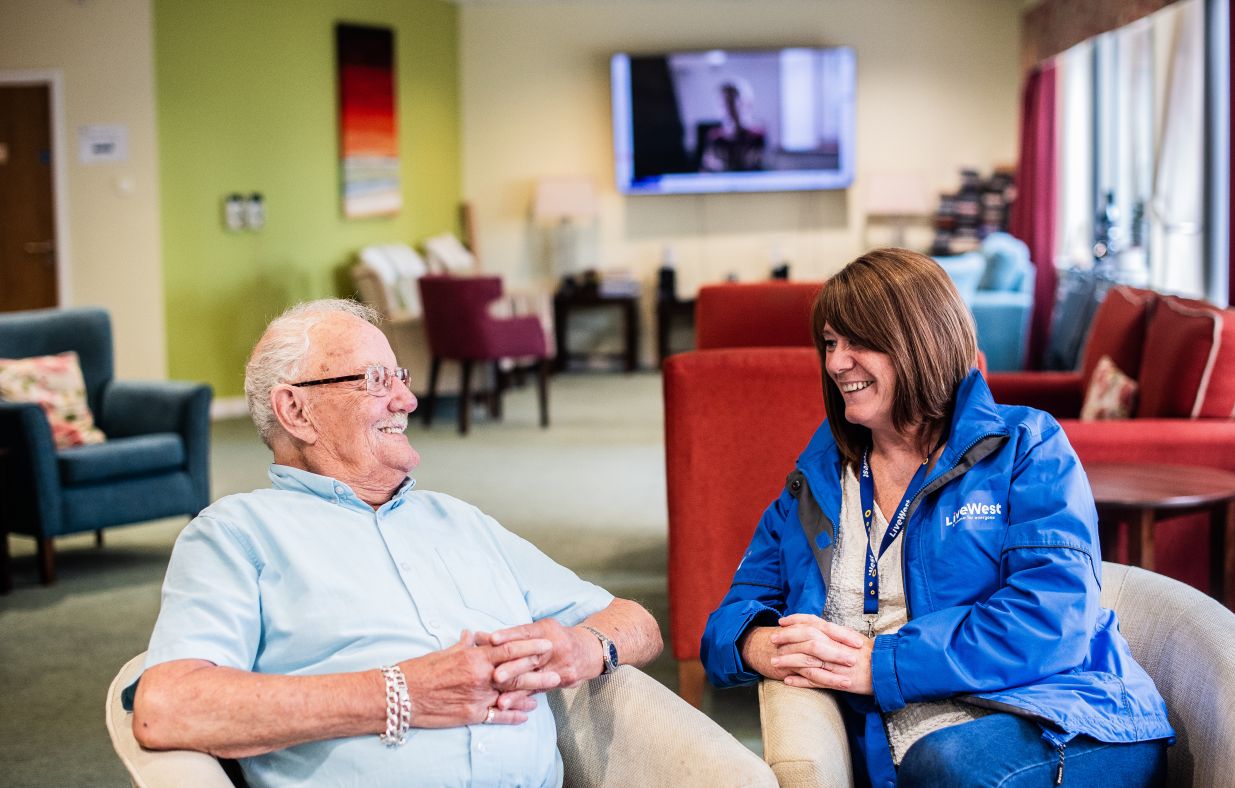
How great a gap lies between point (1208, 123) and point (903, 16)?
14.9 feet

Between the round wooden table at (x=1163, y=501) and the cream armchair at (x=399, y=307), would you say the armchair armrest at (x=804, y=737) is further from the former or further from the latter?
the cream armchair at (x=399, y=307)

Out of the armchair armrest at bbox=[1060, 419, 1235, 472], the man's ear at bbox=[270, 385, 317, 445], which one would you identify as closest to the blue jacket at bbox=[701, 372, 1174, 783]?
the man's ear at bbox=[270, 385, 317, 445]

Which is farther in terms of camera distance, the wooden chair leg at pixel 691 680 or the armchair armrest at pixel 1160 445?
the armchair armrest at pixel 1160 445

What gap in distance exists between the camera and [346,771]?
1.60 m

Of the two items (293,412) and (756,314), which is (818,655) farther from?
(756,314)

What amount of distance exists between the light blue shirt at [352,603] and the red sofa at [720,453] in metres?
1.21

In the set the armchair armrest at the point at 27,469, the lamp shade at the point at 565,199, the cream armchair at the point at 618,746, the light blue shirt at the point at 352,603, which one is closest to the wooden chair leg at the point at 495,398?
the lamp shade at the point at 565,199

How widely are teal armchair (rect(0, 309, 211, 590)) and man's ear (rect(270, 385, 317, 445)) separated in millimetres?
2967

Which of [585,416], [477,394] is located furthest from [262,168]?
[585,416]

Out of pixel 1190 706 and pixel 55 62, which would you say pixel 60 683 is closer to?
pixel 1190 706

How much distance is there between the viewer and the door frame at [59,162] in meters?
7.69

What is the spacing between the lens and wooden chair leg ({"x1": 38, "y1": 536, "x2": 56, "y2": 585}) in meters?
4.57

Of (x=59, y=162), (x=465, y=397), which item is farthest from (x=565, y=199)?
(x=59, y=162)

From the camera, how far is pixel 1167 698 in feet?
5.98
